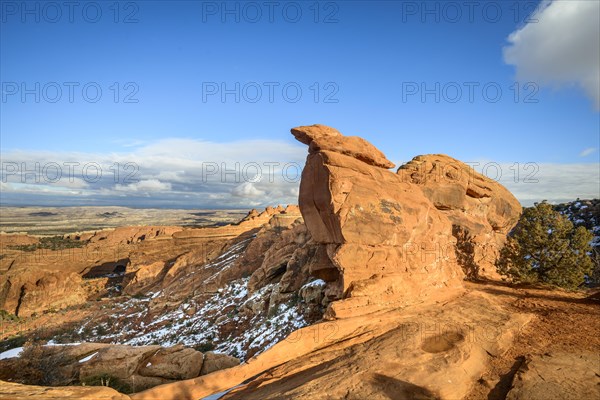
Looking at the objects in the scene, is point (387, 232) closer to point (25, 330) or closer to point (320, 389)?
point (320, 389)

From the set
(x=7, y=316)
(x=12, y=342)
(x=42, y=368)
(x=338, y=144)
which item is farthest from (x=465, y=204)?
(x=7, y=316)

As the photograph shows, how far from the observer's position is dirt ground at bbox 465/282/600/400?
28.7ft

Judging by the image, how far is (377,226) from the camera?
1543 centimetres

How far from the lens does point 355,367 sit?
31.7 ft

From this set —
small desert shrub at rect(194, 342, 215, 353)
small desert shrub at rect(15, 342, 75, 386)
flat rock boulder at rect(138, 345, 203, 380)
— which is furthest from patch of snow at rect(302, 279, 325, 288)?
small desert shrub at rect(15, 342, 75, 386)

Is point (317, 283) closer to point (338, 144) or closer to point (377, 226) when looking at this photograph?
point (377, 226)

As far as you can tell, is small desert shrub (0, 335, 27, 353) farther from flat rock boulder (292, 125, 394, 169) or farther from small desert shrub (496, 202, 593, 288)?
small desert shrub (496, 202, 593, 288)

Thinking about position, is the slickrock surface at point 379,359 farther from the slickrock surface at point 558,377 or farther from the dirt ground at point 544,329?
the slickrock surface at point 558,377

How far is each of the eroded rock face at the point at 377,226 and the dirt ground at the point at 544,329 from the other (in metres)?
3.24

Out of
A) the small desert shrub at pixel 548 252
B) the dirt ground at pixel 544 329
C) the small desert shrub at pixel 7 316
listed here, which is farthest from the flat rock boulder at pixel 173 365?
the small desert shrub at pixel 7 316

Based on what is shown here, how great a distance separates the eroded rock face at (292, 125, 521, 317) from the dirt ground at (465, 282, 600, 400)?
3238mm

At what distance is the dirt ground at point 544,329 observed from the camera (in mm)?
8734

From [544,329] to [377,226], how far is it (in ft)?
23.7

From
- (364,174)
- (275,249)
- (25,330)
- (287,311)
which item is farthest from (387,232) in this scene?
(25,330)
